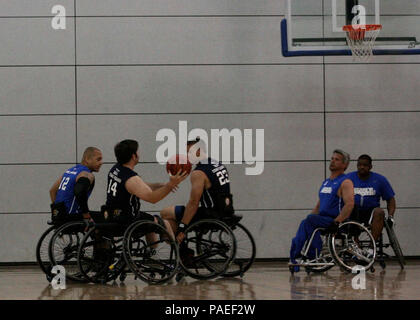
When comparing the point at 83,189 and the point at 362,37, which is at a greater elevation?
the point at 362,37

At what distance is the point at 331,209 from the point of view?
8.22 metres

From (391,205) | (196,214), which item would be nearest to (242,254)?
(196,214)

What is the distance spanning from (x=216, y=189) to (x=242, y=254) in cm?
76

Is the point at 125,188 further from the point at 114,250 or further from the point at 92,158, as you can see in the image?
the point at 92,158

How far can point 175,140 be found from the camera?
31.8 feet

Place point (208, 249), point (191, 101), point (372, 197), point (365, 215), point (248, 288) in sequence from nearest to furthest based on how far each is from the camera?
point (248, 288) → point (208, 249) → point (365, 215) → point (372, 197) → point (191, 101)

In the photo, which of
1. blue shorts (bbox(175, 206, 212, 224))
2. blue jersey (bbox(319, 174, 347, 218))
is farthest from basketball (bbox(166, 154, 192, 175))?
blue jersey (bbox(319, 174, 347, 218))

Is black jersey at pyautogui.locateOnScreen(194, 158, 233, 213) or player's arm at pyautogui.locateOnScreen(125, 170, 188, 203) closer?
player's arm at pyautogui.locateOnScreen(125, 170, 188, 203)

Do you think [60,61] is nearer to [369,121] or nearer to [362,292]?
[369,121]

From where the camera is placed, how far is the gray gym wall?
31.7 feet

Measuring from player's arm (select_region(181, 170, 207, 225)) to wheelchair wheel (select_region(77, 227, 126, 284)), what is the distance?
26.3 inches

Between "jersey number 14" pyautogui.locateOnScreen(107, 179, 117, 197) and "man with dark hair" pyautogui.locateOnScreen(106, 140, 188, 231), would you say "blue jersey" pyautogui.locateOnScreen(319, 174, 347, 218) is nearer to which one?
"man with dark hair" pyautogui.locateOnScreen(106, 140, 188, 231)

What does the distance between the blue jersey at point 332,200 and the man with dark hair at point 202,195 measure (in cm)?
102
